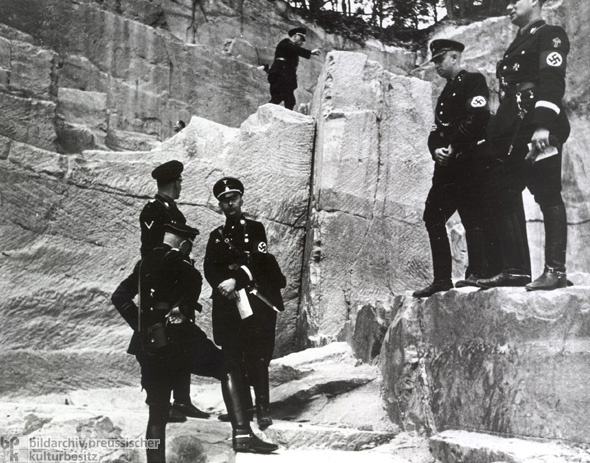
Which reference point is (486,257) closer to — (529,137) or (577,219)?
(529,137)

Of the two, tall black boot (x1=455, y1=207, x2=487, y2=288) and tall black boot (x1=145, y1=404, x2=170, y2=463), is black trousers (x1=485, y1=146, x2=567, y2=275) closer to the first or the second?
tall black boot (x1=455, y1=207, x2=487, y2=288)

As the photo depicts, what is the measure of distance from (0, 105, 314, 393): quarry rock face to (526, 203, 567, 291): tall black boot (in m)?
2.98

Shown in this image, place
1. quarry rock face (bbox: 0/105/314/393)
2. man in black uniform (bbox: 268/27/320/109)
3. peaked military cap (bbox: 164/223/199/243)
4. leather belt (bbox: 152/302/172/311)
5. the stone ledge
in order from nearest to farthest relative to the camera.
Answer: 1. the stone ledge
2. leather belt (bbox: 152/302/172/311)
3. peaked military cap (bbox: 164/223/199/243)
4. quarry rock face (bbox: 0/105/314/393)
5. man in black uniform (bbox: 268/27/320/109)

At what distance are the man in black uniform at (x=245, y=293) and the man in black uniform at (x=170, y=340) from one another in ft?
1.02

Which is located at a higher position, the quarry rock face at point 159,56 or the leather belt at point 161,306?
the quarry rock face at point 159,56

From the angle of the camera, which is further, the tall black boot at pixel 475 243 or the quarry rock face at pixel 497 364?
the tall black boot at pixel 475 243

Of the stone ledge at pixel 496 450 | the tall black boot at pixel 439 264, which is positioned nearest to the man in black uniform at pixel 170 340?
the stone ledge at pixel 496 450

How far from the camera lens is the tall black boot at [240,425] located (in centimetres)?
489

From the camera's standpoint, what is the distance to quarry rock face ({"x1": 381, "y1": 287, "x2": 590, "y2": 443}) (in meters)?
4.70

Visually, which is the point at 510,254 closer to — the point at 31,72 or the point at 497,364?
the point at 497,364

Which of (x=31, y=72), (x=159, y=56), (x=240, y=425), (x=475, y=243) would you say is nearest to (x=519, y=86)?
(x=475, y=243)

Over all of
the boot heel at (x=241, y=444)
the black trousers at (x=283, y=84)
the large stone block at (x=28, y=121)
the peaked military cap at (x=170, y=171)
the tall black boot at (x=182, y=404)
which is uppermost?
the black trousers at (x=283, y=84)

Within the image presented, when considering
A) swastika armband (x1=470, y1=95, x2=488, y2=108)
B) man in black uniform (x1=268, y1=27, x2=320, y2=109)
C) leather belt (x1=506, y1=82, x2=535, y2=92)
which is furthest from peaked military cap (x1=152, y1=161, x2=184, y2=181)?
man in black uniform (x1=268, y1=27, x2=320, y2=109)

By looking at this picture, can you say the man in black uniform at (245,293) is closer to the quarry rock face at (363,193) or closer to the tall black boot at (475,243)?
the tall black boot at (475,243)
